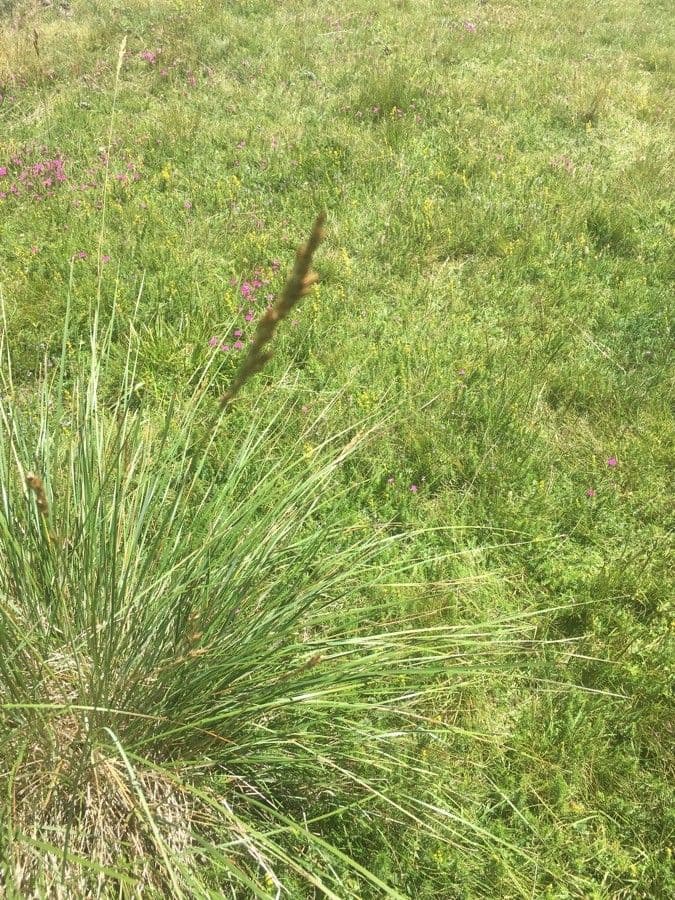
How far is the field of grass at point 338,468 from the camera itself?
1.95 meters

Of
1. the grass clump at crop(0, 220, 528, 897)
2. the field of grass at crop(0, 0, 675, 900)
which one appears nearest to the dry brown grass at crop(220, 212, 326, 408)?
the field of grass at crop(0, 0, 675, 900)

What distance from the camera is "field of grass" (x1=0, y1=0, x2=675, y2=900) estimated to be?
1.95 meters

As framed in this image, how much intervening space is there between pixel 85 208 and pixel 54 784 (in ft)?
→ 17.2

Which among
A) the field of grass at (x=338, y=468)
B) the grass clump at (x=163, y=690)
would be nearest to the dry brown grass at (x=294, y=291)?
the field of grass at (x=338, y=468)

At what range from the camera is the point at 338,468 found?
372cm

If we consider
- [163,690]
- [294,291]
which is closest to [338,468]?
[163,690]

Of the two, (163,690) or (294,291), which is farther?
(163,690)

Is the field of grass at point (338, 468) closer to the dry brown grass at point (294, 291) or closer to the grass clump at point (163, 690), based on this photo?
the grass clump at point (163, 690)

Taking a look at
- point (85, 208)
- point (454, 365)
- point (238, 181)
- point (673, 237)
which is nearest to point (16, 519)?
point (454, 365)

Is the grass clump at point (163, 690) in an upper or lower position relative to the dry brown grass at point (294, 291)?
lower

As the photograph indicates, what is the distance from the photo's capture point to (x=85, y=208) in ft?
18.6

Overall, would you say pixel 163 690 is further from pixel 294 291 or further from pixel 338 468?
pixel 338 468

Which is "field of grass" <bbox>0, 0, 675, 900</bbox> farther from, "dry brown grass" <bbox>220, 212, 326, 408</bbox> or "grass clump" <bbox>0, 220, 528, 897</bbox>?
"dry brown grass" <bbox>220, 212, 326, 408</bbox>

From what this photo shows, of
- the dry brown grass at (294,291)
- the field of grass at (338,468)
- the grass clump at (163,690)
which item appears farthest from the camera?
the field of grass at (338,468)
